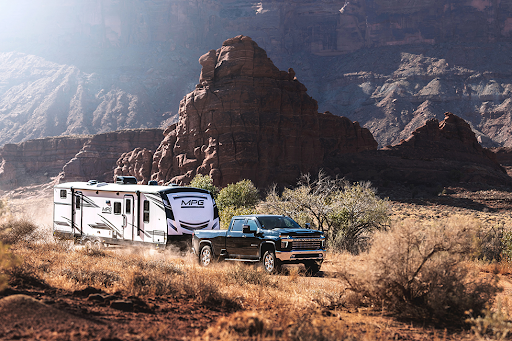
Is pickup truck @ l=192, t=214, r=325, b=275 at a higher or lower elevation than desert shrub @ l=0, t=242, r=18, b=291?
lower

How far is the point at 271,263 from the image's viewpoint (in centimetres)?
1181

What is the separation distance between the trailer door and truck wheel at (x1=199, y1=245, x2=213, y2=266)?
11.3 ft

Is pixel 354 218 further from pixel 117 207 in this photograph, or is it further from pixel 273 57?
pixel 273 57

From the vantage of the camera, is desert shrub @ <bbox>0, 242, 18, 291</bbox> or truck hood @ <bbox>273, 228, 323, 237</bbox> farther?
truck hood @ <bbox>273, 228, 323, 237</bbox>

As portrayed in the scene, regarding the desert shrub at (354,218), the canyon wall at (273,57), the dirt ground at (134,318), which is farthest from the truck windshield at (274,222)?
the canyon wall at (273,57)

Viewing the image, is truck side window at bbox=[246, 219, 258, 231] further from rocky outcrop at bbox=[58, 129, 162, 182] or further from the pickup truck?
rocky outcrop at bbox=[58, 129, 162, 182]

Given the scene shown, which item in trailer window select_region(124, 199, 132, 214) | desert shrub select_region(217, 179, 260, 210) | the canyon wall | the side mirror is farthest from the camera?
the canyon wall

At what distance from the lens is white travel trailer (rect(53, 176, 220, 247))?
15.0 meters

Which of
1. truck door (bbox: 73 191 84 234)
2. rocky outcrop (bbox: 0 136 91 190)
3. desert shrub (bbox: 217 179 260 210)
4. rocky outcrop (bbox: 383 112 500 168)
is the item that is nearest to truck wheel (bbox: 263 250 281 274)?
truck door (bbox: 73 191 84 234)

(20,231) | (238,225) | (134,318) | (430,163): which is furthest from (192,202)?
(430,163)

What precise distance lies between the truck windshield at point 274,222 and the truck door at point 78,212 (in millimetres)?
8913

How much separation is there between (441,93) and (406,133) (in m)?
24.1

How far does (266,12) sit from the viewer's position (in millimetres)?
186875

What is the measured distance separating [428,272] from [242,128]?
166 ft
